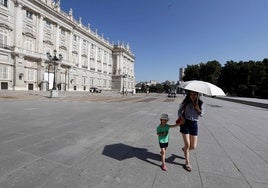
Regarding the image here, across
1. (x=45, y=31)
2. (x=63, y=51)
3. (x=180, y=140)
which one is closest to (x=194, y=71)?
(x=63, y=51)

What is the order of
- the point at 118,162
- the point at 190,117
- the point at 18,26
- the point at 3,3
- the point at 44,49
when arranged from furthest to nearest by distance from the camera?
1. the point at 44,49
2. the point at 18,26
3. the point at 3,3
4. the point at 118,162
5. the point at 190,117

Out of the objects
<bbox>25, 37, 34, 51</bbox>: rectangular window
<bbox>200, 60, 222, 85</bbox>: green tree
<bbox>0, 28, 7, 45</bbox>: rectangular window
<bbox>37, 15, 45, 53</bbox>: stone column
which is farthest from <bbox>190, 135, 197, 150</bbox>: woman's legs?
<bbox>200, 60, 222, 85</bbox>: green tree

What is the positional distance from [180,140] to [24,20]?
135 ft

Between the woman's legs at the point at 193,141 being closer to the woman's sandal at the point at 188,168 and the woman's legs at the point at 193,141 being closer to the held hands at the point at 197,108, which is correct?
the woman's sandal at the point at 188,168

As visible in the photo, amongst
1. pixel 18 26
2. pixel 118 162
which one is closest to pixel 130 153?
pixel 118 162

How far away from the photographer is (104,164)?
3336 millimetres

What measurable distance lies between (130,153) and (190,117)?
179 centimetres

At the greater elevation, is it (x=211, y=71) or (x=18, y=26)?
(x=18, y=26)

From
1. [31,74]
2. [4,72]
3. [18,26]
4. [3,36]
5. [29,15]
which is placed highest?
[29,15]

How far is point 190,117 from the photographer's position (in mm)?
3361

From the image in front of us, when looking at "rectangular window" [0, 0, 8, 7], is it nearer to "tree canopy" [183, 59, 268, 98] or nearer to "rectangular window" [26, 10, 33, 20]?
"rectangular window" [26, 10, 33, 20]

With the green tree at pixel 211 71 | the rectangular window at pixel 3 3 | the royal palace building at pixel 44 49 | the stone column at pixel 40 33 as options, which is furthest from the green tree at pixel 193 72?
the rectangular window at pixel 3 3

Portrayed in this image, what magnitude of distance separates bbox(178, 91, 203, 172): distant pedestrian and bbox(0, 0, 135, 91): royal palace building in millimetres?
23779

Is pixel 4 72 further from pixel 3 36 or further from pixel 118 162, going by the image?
pixel 118 162
